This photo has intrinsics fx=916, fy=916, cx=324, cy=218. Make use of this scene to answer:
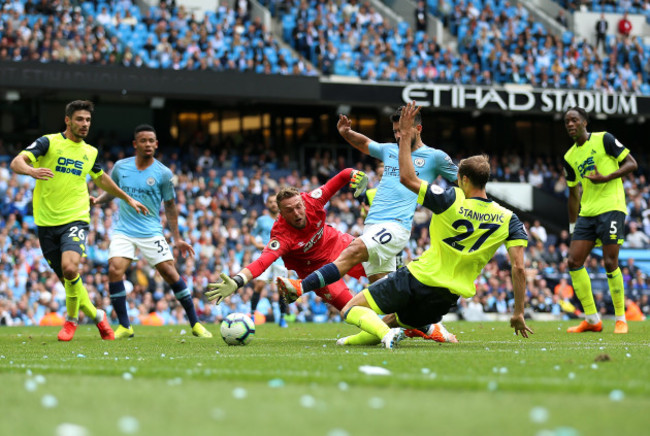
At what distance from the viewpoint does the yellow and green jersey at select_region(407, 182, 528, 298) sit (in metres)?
7.33

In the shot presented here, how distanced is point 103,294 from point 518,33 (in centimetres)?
2010

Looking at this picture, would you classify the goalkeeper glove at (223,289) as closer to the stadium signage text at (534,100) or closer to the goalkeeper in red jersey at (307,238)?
the goalkeeper in red jersey at (307,238)

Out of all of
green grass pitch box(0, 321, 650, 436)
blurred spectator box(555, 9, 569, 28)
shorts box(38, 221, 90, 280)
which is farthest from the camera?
blurred spectator box(555, 9, 569, 28)

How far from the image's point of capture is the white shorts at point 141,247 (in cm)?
1102

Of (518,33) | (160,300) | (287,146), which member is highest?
(518,33)

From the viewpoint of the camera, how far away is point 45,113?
1099 inches

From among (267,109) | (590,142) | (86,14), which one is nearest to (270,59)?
(267,109)

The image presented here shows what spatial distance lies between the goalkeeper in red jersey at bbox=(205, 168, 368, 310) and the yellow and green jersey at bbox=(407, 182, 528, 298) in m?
1.60

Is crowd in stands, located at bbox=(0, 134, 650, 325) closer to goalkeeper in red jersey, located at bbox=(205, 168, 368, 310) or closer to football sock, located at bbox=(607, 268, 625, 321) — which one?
football sock, located at bbox=(607, 268, 625, 321)

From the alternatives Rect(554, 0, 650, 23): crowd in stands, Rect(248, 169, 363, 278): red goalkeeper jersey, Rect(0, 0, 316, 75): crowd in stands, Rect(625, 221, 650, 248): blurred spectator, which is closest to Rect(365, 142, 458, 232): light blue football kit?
Rect(248, 169, 363, 278): red goalkeeper jersey

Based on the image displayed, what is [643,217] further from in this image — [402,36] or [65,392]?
[65,392]

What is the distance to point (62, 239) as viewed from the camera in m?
9.92

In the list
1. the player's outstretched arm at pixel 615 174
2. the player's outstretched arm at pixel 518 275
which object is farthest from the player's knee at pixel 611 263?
the player's outstretched arm at pixel 518 275

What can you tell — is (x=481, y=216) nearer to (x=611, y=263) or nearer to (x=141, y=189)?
(x=611, y=263)
